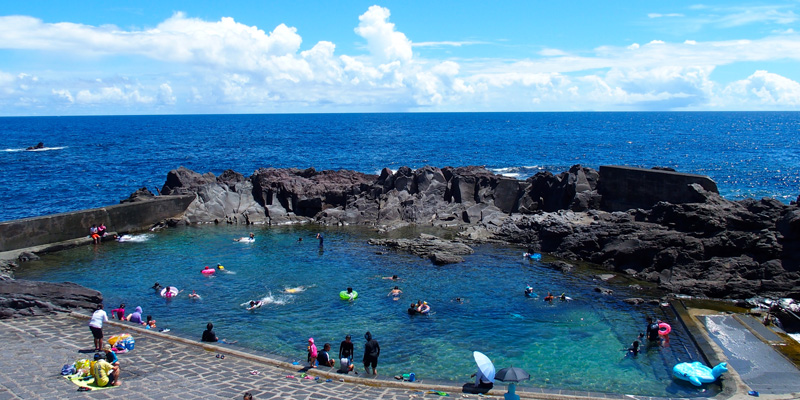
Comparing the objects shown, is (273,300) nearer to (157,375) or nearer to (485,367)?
(157,375)

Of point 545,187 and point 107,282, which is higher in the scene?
point 545,187

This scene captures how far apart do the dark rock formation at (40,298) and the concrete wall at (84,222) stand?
11.4 metres

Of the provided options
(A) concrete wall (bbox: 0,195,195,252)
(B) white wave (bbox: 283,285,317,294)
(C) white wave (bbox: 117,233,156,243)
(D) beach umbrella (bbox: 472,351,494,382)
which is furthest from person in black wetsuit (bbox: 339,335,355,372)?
(A) concrete wall (bbox: 0,195,195,252)

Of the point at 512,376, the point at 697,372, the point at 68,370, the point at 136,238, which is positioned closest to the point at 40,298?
the point at 68,370

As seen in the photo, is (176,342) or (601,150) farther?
(601,150)

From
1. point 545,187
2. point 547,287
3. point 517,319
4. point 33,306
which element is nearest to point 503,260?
point 547,287

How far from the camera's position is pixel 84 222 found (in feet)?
123

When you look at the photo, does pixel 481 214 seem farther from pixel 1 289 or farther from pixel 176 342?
pixel 1 289

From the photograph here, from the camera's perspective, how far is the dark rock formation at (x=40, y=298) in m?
22.5

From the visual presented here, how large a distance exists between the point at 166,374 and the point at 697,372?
17.2 m

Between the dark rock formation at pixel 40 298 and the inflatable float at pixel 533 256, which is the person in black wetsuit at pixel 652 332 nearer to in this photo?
the inflatable float at pixel 533 256

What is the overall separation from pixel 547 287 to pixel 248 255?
18.5 m

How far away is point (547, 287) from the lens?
29703mm

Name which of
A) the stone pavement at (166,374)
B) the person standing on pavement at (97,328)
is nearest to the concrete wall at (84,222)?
the stone pavement at (166,374)
